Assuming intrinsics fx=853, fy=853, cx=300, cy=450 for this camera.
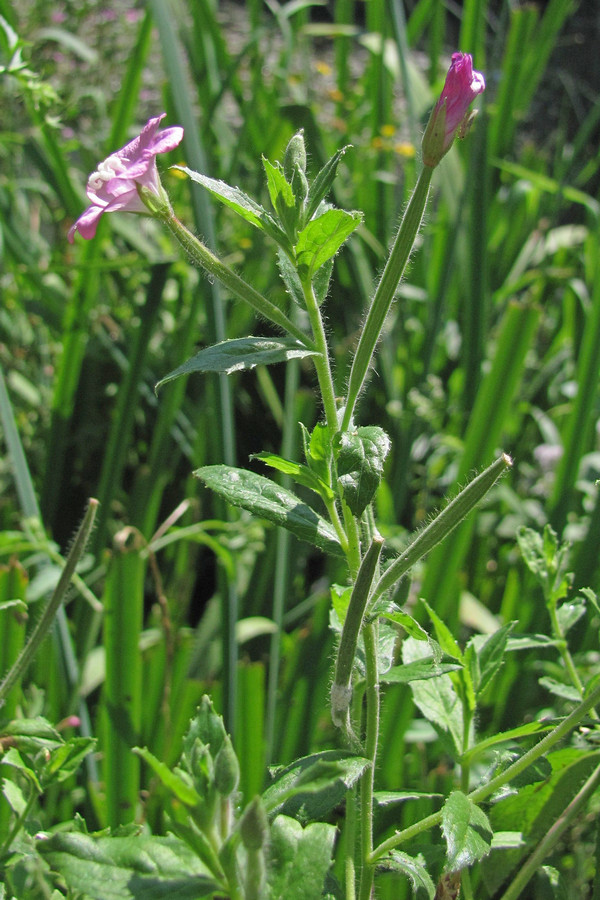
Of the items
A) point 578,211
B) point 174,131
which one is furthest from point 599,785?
point 578,211

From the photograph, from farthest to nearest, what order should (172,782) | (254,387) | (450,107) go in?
(254,387)
(450,107)
(172,782)

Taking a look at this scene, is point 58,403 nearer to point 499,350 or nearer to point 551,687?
point 499,350

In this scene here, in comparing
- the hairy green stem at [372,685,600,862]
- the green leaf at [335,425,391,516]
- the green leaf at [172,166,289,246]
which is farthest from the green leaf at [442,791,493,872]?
the green leaf at [172,166,289,246]

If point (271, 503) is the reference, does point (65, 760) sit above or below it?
below

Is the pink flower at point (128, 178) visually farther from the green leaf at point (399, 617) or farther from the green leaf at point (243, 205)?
the green leaf at point (399, 617)

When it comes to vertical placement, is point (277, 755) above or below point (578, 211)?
below

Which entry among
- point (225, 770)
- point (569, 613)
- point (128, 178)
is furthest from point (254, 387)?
point (225, 770)

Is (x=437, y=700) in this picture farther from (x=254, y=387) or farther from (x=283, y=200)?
(x=254, y=387)

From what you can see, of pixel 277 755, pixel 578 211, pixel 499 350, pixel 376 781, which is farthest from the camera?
pixel 578 211
